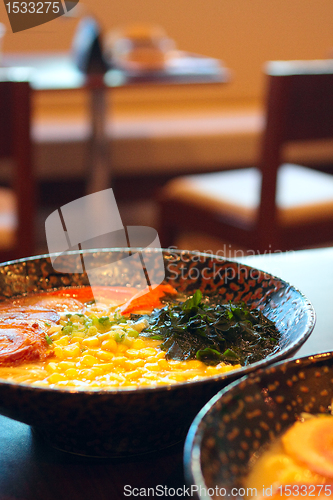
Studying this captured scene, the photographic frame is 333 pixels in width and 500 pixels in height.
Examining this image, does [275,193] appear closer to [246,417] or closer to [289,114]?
[289,114]

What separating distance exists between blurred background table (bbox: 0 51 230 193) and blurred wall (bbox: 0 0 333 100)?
4.11 ft

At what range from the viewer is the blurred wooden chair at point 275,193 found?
2.50 m

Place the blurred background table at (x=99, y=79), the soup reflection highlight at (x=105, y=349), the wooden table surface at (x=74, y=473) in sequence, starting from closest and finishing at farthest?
the wooden table surface at (x=74, y=473) → the soup reflection highlight at (x=105, y=349) → the blurred background table at (x=99, y=79)

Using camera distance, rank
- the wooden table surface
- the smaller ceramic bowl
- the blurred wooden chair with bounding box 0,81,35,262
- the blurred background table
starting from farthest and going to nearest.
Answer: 1. the blurred background table
2. the blurred wooden chair with bounding box 0,81,35,262
3. the wooden table surface
4. the smaller ceramic bowl

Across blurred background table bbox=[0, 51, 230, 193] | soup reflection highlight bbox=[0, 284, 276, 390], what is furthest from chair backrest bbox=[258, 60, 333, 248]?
soup reflection highlight bbox=[0, 284, 276, 390]

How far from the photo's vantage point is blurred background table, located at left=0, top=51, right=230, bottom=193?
108 inches

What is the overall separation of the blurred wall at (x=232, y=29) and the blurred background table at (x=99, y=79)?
1252mm

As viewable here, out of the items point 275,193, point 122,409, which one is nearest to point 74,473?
point 122,409

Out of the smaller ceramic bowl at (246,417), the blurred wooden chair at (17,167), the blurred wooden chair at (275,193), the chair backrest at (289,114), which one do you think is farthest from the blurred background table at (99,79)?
the smaller ceramic bowl at (246,417)

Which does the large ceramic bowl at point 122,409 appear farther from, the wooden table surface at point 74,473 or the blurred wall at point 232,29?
the blurred wall at point 232,29

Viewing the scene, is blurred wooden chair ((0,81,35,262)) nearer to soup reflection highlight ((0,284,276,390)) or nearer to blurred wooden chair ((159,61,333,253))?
blurred wooden chair ((159,61,333,253))

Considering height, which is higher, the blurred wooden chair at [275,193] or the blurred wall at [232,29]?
the blurred wall at [232,29]

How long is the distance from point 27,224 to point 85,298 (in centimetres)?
147

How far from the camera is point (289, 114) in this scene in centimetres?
250
